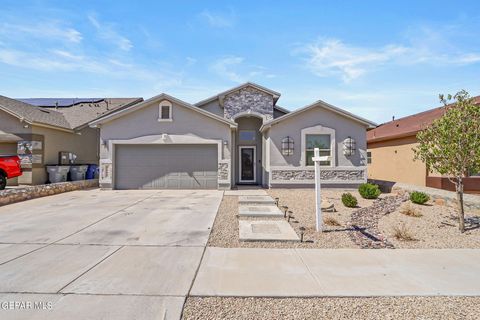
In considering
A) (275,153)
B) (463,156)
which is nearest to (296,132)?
(275,153)

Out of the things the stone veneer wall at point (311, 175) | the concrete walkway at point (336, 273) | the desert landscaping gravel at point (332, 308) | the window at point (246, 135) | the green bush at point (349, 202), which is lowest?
the desert landscaping gravel at point (332, 308)

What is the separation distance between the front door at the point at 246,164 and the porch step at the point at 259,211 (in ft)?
24.8

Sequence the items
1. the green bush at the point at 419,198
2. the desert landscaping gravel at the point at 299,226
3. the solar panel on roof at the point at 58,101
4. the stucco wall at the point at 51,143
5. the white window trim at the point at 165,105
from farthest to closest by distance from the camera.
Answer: the solar panel on roof at the point at 58,101
the stucco wall at the point at 51,143
the white window trim at the point at 165,105
the green bush at the point at 419,198
the desert landscaping gravel at the point at 299,226

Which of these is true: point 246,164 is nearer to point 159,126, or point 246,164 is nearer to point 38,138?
point 159,126

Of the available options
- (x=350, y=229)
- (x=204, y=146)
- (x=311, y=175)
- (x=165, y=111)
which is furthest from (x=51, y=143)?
(x=350, y=229)

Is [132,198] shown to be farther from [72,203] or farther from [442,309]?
[442,309]

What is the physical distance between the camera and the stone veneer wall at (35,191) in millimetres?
10585

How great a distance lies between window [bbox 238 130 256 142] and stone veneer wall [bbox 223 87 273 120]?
1.27 metres

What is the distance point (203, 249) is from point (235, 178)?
1193cm

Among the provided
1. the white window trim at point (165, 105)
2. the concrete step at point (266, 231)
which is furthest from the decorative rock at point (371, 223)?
the white window trim at point (165, 105)

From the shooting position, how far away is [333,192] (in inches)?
551

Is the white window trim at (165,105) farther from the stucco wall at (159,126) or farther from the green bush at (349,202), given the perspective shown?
the green bush at (349,202)

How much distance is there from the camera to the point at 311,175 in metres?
14.8

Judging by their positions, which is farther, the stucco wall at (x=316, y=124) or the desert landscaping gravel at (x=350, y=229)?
the stucco wall at (x=316, y=124)
